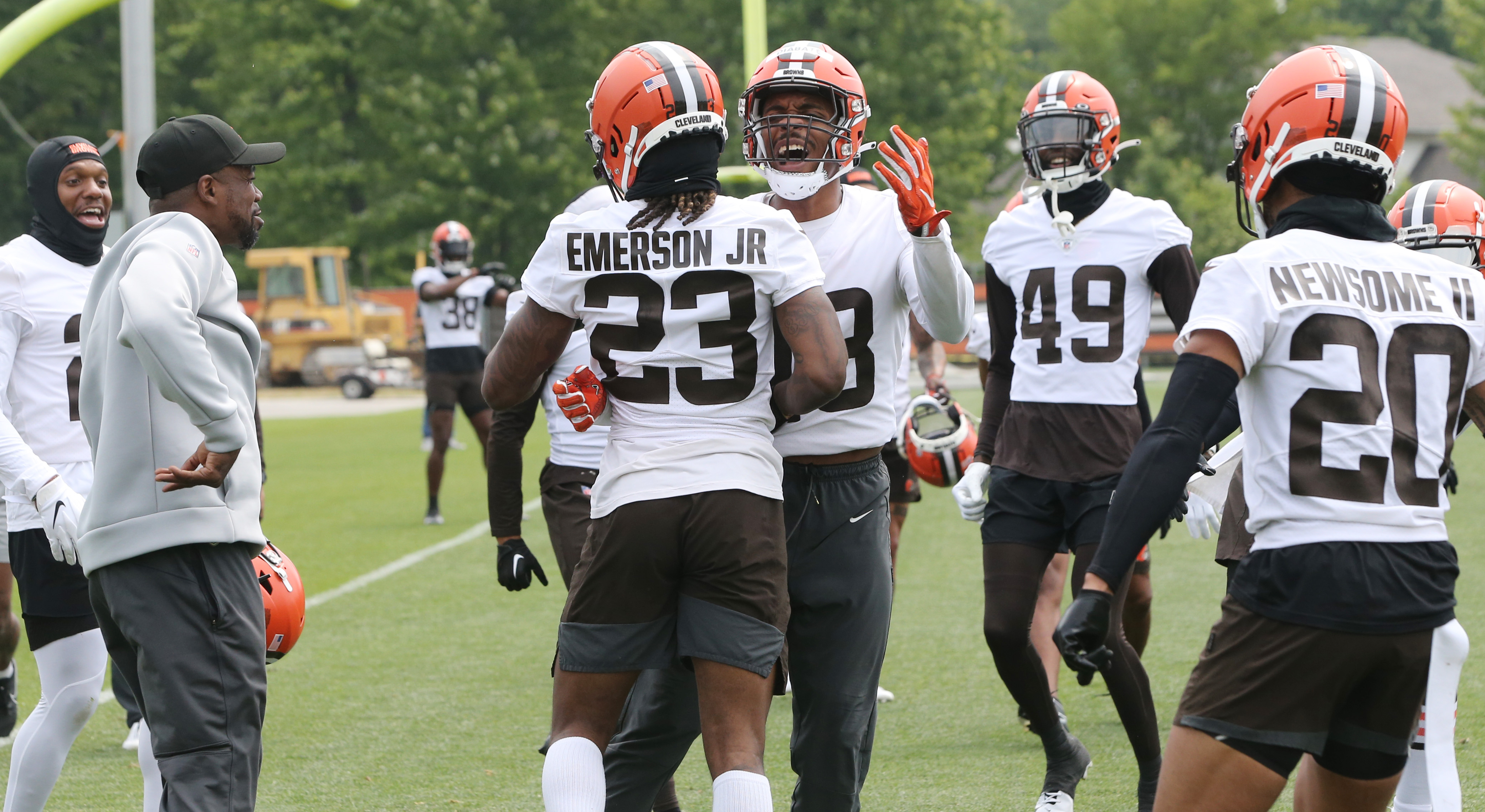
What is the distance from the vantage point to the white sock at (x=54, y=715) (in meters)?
4.28

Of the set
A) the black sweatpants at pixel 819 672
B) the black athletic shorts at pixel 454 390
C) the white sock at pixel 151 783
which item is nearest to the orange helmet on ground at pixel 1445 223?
the black sweatpants at pixel 819 672

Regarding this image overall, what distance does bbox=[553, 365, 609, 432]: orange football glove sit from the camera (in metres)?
3.33

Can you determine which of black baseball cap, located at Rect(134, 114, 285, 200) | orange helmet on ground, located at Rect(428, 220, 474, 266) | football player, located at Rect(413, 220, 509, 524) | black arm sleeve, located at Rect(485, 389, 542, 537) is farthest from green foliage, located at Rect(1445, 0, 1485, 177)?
black baseball cap, located at Rect(134, 114, 285, 200)

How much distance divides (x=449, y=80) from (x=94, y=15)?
13.8 m

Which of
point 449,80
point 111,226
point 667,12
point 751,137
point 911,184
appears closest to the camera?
point 911,184

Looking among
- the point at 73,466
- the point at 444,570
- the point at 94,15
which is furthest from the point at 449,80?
the point at 73,466

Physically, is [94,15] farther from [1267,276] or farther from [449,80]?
[1267,276]

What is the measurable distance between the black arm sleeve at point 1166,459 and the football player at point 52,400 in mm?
3030

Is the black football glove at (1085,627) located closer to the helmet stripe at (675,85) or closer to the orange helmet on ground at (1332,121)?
the orange helmet on ground at (1332,121)

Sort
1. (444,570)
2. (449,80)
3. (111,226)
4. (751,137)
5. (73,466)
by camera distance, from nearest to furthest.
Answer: (751,137) → (73,466) → (444,570) → (111,226) → (449,80)

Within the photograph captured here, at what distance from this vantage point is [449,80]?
39250mm

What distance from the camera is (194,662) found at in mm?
3383

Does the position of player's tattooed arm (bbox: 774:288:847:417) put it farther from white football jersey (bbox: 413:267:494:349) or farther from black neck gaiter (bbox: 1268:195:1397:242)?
white football jersey (bbox: 413:267:494:349)

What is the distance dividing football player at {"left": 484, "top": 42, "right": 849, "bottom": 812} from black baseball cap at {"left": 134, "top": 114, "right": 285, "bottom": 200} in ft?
2.91
